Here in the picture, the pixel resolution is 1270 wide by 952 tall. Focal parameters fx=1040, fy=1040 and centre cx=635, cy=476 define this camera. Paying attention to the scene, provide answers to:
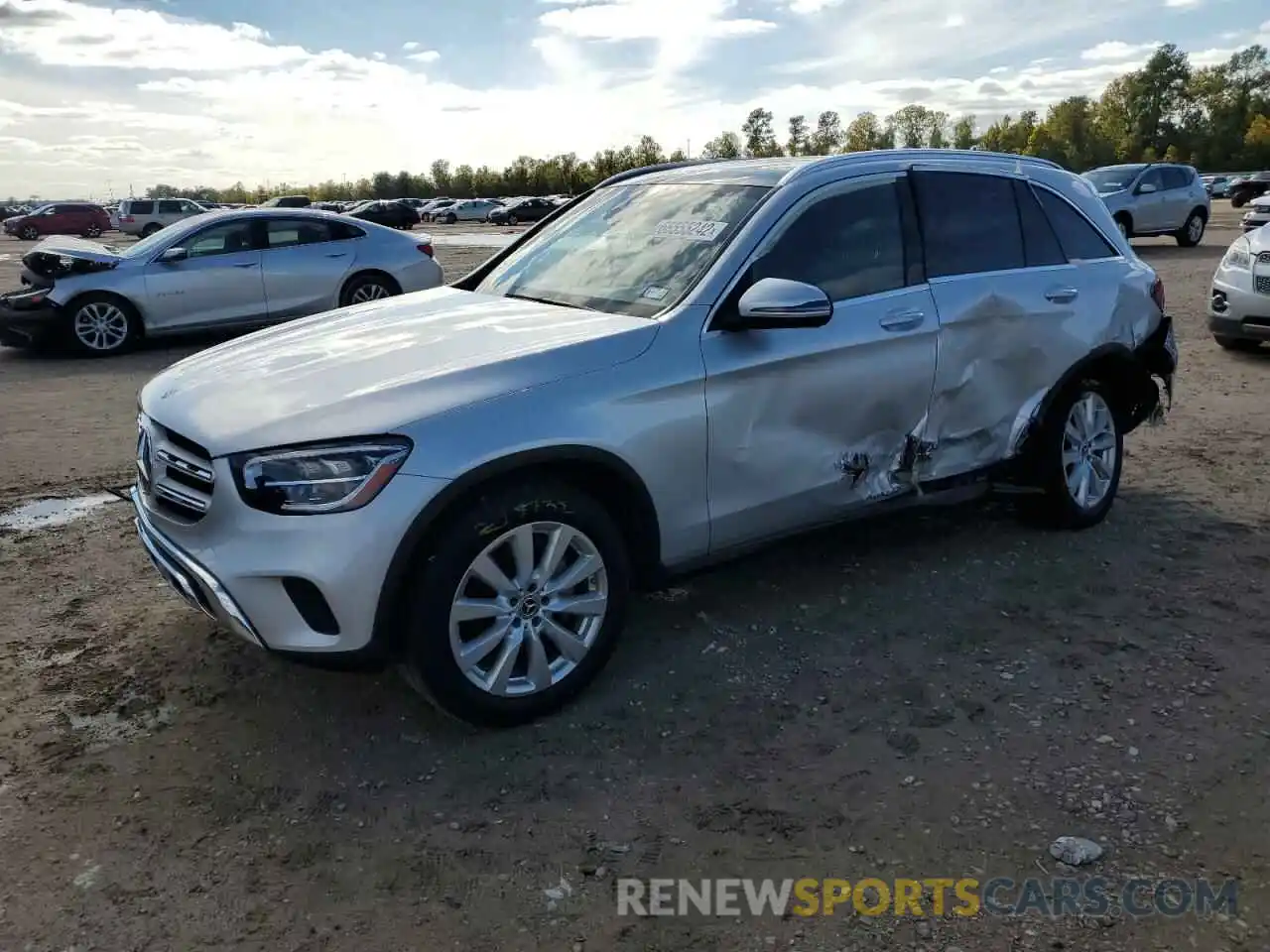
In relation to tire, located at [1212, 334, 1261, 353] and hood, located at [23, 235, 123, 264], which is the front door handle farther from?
hood, located at [23, 235, 123, 264]

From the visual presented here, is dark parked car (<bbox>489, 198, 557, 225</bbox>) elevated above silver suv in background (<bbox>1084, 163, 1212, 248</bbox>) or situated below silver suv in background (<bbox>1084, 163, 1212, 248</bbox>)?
above

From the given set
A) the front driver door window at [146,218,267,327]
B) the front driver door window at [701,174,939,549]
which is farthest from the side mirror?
the front driver door window at [146,218,267,327]

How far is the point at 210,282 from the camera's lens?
10.9 meters

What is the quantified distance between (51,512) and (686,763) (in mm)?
4123

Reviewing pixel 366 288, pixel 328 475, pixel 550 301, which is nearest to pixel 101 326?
pixel 366 288

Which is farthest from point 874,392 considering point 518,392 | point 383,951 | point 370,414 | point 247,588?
point 383,951

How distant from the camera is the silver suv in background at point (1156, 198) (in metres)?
21.4

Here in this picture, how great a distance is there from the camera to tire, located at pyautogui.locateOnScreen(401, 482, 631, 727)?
3.08 metres

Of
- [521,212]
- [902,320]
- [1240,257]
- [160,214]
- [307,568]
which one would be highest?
[160,214]

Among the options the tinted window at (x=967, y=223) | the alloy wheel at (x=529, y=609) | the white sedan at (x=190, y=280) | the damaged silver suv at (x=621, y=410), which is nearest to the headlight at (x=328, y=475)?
the damaged silver suv at (x=621, y=410)

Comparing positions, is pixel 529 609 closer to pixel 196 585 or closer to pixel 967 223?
pixel 196 585

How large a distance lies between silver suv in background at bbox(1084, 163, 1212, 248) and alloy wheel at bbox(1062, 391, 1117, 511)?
18.3m

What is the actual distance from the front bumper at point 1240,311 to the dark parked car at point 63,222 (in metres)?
47.8

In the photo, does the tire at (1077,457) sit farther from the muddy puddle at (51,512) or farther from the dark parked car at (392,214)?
the dark parked car at (392,214)
